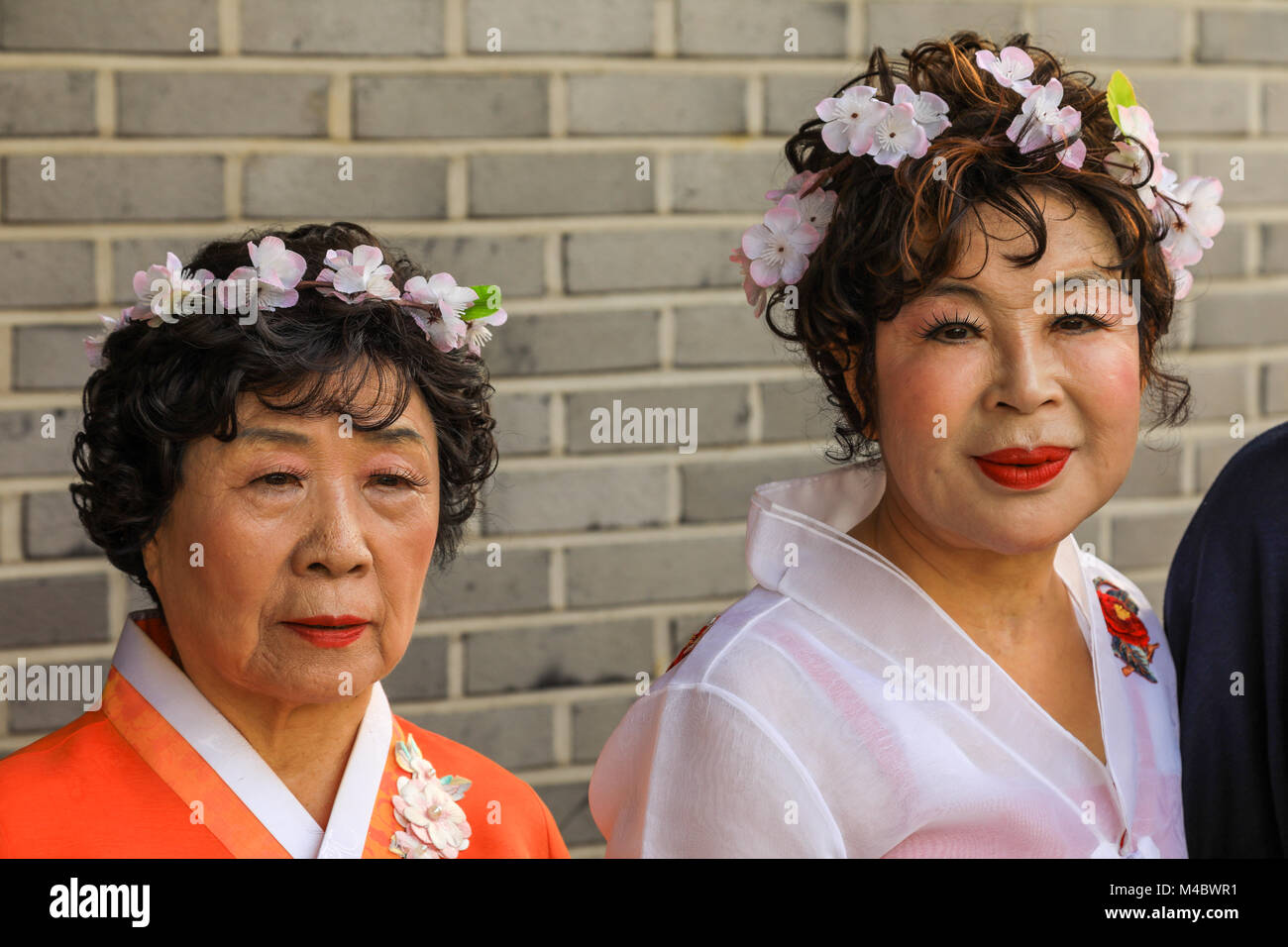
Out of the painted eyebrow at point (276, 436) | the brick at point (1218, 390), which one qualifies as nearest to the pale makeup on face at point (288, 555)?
the painted eyebrow at point (276, 436)

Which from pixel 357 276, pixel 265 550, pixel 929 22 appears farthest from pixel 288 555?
pixel 929 22

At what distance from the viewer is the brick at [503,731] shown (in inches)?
97.7

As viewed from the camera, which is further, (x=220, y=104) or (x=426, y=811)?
(x=220, y=104)

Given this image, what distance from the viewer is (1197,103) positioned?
9.24 feet

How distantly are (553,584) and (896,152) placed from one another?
1.19 m

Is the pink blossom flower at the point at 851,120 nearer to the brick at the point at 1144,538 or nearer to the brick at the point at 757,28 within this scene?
the brick at the point at 757,28

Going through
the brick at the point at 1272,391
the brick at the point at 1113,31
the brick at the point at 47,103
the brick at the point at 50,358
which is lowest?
the brick at the point at 1272,391

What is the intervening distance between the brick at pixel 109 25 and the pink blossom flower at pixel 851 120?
121 centimetres

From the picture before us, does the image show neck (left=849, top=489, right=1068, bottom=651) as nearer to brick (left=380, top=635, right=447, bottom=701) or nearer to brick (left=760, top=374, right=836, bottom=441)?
brick (left=760, top=374, right=836, bottom=441)

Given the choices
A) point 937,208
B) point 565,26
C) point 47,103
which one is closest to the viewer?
point 937,208

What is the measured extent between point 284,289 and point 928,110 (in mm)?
811

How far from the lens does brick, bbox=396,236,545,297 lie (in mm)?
2418

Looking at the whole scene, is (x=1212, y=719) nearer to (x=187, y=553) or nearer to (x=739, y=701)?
(x=739, y=701)

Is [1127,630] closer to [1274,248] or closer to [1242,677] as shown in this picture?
[1242,677]
